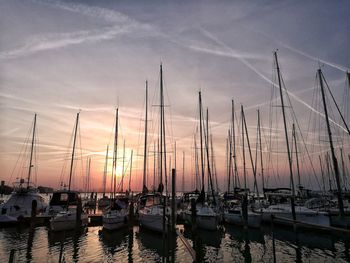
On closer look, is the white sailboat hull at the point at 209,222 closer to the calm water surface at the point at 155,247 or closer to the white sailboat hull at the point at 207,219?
the white sailboat hull at the point at 207,219

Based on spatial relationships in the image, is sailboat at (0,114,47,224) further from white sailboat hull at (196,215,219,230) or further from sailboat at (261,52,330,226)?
sailboat at (261,52,330,226)

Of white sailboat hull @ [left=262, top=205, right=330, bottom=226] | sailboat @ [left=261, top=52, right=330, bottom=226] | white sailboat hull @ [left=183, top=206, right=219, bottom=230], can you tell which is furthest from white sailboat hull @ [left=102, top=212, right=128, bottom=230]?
white sailboat hull @ [left=262, top=205, right=330, bottom=226]

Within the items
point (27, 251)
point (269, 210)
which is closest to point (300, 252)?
point (269, 210)

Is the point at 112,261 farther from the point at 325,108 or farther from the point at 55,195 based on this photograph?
the point at 325,108

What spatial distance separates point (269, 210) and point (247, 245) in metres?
12.8

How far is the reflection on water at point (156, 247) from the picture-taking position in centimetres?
1980

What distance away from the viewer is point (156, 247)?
23.0 metres

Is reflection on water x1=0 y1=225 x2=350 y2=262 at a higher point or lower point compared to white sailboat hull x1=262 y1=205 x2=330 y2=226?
lower

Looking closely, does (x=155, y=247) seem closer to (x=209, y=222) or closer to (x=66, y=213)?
(x=209, y=222)

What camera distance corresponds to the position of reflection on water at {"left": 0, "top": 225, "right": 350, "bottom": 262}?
19.8 m

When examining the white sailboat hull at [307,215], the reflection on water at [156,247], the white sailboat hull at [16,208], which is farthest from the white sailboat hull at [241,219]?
the white sailboat hull at [16,208]

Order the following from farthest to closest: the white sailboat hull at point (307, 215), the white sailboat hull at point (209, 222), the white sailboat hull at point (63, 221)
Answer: the white sailboat hull at point (307, 215) → the white sailboat hull at point (209, 222) → the white sailboat hull at point (63, 221)

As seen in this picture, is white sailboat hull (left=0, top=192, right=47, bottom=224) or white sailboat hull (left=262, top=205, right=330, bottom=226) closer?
white sailboat hull (left=262, top=205, right=330, bottom=226)

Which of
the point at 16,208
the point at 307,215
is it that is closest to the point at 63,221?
the point at 16,208
